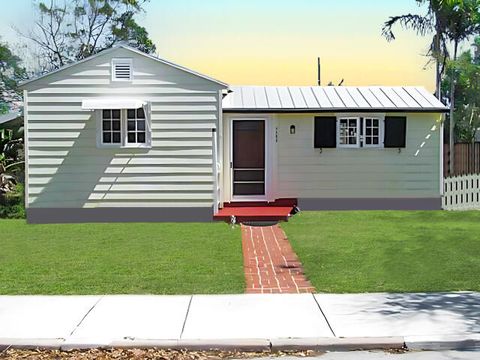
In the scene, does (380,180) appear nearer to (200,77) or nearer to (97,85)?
(200,77)

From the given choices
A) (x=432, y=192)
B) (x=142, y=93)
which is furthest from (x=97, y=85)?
(x=432, y=192)

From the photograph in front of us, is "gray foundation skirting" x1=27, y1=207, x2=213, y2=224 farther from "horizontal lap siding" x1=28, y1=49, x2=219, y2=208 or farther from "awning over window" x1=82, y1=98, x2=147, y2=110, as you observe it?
"awning over window" x1=82, y1=98, x2=147, y2=110

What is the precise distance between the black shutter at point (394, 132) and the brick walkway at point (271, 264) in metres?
4.75

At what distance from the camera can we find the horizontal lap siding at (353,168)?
17031 millimetres

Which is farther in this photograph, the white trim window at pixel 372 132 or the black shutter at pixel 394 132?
the white trim window at pixel 372 132

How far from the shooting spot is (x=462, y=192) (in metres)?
17.1

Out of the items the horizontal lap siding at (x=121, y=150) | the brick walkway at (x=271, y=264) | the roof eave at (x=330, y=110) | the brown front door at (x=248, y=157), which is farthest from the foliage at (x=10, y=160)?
the brick walkway at (x=271, y=264)

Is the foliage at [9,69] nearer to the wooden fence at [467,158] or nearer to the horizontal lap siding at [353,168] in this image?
the horizontal lap siding at [353,168]

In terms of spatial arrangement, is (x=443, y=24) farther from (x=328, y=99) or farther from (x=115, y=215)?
(x=115, y=215)

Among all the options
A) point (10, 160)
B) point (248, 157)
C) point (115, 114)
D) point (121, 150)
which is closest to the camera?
point (121, 150)

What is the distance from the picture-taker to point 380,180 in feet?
56.0

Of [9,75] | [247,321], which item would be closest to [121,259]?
[247,321]

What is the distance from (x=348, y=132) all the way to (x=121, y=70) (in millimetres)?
6102

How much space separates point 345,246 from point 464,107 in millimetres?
26703
